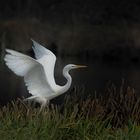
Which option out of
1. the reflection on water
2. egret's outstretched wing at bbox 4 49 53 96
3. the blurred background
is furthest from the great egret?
the blurred background

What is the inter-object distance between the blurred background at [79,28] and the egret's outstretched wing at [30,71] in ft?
78.9

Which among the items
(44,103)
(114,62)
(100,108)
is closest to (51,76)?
(44,103)

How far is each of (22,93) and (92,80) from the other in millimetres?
6314

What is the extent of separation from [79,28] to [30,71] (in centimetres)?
3265

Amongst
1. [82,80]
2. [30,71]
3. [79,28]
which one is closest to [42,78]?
[30,71]

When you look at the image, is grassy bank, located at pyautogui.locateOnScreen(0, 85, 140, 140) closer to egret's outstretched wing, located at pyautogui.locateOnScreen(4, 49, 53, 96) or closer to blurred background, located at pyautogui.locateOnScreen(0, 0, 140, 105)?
egret's outstretched wing, located at pyautogui.locateOnScreen(4, 49, 53, 96)

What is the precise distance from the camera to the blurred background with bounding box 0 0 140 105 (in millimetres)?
38875

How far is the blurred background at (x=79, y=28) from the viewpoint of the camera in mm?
38875

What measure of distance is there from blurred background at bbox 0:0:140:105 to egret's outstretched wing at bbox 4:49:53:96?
78.9 feet

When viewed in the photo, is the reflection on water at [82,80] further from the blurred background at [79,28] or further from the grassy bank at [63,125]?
the grassy bank at [63,125]

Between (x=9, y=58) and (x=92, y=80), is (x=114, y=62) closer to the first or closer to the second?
(x=92, y=80)

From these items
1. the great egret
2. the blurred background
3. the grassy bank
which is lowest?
the grassy bank

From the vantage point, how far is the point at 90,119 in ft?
27.8

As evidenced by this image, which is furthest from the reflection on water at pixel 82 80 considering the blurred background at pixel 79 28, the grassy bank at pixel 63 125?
the grassy bank at pixel 63 125
